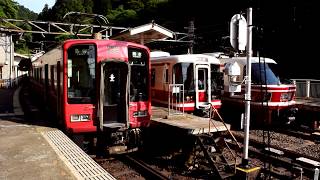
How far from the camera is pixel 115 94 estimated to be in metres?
9.91

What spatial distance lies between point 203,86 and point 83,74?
647 cm

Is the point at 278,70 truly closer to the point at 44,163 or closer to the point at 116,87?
the point at 116,87

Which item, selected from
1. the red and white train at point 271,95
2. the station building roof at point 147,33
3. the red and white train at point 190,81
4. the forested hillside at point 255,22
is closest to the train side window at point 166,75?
the red and white train at point 190,81

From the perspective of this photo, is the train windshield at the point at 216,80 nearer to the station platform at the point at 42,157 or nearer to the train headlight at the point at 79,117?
the train headlight at the point at 79,117

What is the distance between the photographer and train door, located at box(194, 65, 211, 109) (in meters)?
14.5

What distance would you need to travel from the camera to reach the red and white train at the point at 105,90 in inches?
369

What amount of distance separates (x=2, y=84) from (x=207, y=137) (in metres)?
31.8

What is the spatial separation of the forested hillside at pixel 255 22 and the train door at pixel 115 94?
3.65 meters

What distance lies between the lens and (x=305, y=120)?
52.5ft

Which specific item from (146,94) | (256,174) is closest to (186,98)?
(146,94)

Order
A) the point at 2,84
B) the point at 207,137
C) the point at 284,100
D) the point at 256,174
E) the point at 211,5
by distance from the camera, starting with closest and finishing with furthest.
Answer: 1. the point at 256,174
2. the point at 207,137
3. the point at 284,100
4. the point at 2,84
5. the point at 211,5

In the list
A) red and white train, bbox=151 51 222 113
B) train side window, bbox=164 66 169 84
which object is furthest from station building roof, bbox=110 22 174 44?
train side window, bbox=164 66 169 84

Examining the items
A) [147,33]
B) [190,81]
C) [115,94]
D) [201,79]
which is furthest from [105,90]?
[147,33]

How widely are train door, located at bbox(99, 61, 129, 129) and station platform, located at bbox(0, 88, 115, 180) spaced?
136 cm
